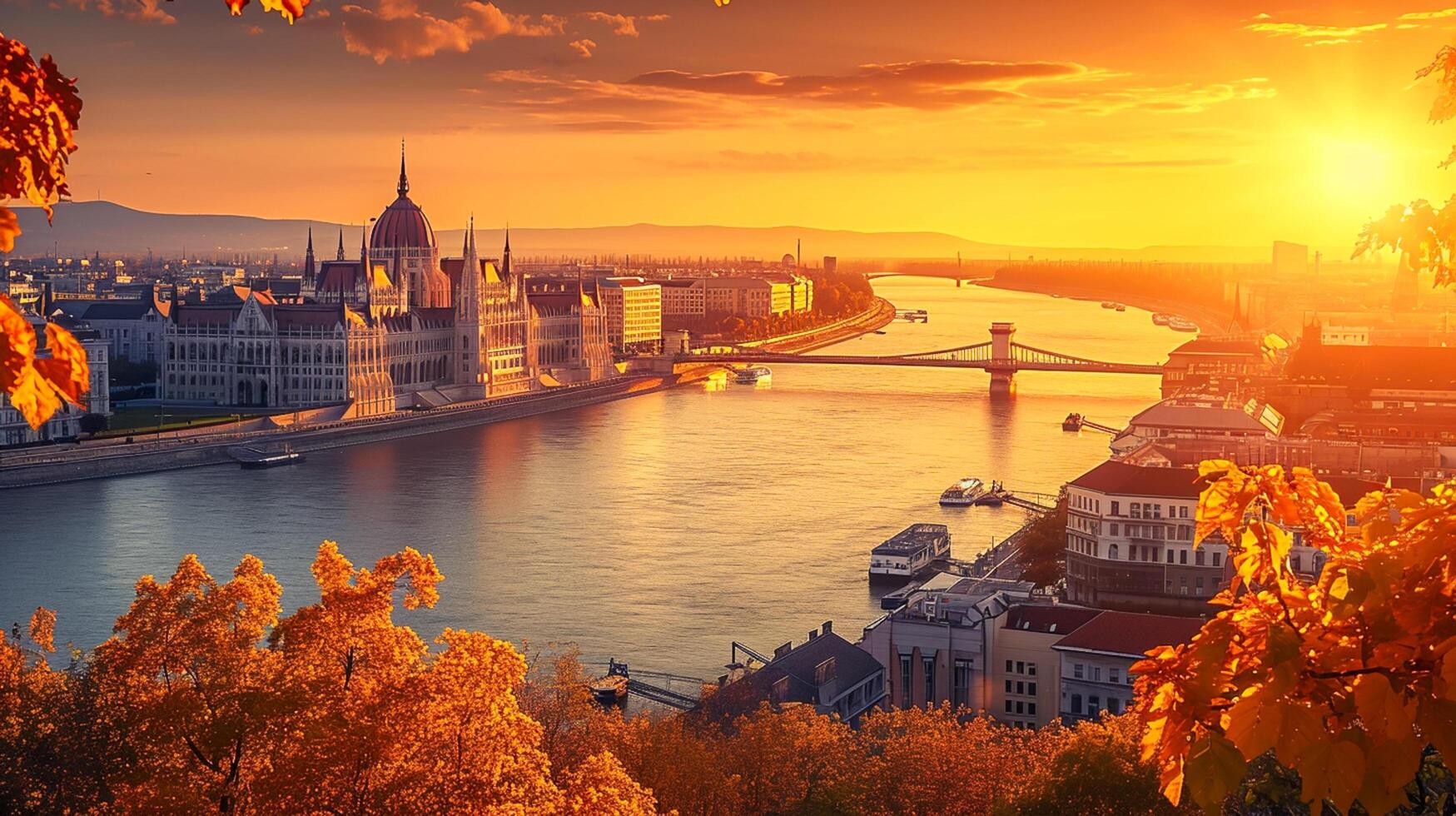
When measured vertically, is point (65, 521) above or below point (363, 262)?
below

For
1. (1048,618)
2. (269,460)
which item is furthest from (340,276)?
(1048,618)

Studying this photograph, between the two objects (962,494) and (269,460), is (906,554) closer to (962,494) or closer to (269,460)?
(962,494)

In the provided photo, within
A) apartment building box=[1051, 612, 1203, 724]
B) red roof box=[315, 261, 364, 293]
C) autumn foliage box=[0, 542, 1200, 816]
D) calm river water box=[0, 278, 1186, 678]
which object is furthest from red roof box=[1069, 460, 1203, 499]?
red roof box=[315, 261, 364, 293]

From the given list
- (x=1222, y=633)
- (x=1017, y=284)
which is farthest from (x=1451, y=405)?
(x=1017, y=284)

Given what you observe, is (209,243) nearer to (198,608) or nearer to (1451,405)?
(1451,405)

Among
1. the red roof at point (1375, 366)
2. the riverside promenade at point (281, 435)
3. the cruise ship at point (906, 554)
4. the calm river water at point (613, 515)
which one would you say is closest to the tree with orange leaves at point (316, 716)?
the calm river water at point (613, 515)

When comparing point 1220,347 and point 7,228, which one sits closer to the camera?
point 7,228
